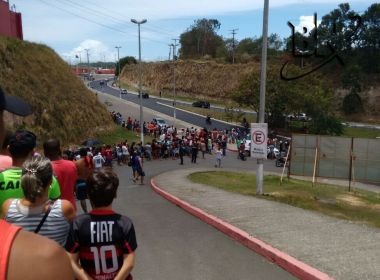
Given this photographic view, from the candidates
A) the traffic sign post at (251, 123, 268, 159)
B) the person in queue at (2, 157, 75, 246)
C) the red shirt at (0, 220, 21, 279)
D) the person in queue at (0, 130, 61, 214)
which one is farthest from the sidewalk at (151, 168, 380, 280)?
the red shirt at (0, 220, 21, 279)

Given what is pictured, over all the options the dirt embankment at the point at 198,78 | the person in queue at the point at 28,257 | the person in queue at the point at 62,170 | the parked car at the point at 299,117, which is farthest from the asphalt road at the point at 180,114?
the person in queue at the point at 28,257

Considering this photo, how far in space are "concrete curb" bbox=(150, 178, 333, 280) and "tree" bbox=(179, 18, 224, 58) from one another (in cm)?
12822

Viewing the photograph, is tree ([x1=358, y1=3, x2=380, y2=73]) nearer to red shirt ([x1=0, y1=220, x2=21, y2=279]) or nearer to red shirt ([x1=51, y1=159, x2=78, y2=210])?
red shirt ([x1=51, y1=159, x2=78, y2=210])

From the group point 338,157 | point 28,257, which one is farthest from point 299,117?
point 28,257

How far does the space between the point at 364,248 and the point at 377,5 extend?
9548 cm

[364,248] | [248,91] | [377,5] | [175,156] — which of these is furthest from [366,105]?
[364,248]

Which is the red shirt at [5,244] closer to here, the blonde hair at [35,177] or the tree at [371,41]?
the blonde hair at [35,177]

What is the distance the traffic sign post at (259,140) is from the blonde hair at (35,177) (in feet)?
45.6

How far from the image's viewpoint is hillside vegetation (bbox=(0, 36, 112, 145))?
3547cm

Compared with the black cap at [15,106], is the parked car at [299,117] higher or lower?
lower

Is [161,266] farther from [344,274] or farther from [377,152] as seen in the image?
[377,152]

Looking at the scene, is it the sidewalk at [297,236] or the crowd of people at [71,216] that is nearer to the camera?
the crowd of people at [71,216]

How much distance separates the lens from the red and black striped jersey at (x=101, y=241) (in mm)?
3826

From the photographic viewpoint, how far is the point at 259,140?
17344mm
